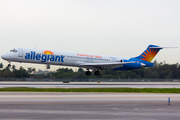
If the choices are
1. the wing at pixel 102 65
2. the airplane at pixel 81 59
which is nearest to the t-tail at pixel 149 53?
the airplane at pixel 81 59

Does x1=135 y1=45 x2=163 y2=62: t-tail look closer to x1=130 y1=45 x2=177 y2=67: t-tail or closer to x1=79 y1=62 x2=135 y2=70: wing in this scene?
x1=130 y1=45 x2=177 y2=67: t-tail

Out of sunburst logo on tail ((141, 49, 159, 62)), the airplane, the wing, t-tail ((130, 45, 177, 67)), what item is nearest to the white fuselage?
the airplane

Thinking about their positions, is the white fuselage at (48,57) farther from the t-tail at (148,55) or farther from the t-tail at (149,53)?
the t-tail at (149,53)

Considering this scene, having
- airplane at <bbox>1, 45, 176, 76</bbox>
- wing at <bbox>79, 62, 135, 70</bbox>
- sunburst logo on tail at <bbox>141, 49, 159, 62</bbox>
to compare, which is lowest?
wing at <bbox>79, 62, 135, 70</bbox>

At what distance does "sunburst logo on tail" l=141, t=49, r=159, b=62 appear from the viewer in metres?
64.3

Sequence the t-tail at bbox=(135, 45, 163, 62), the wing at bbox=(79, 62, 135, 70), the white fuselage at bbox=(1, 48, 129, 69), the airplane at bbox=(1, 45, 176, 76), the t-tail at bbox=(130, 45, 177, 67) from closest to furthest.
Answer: the white fuselage at bbox=(1, 48, 129, 69)
the airplane at bbox=(1, 45, 176, 76)
the wing at bbox=(79, 62, 135, 70)
the t-tail at bbox=(130, 45, 177, 67)
the t-tail at bbox=(135, 45, 163, 62)

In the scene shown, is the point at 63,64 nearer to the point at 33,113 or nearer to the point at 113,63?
the point at 113,63

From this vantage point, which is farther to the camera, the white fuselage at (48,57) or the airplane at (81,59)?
the airplane at (81,59)

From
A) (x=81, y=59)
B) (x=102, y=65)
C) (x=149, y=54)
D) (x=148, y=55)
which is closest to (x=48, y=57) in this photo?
(x=81, y=59)

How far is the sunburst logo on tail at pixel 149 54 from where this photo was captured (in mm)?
64312

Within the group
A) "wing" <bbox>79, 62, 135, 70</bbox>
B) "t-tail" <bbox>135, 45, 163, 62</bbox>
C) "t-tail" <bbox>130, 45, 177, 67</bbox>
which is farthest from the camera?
"t-tail" <bbox>135, 45, 163, 62</bbox>

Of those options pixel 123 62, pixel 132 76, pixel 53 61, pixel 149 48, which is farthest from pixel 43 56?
pixel 132 76

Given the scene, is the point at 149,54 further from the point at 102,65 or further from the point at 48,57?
the point at 48,57

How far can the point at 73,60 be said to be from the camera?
2179 inches
